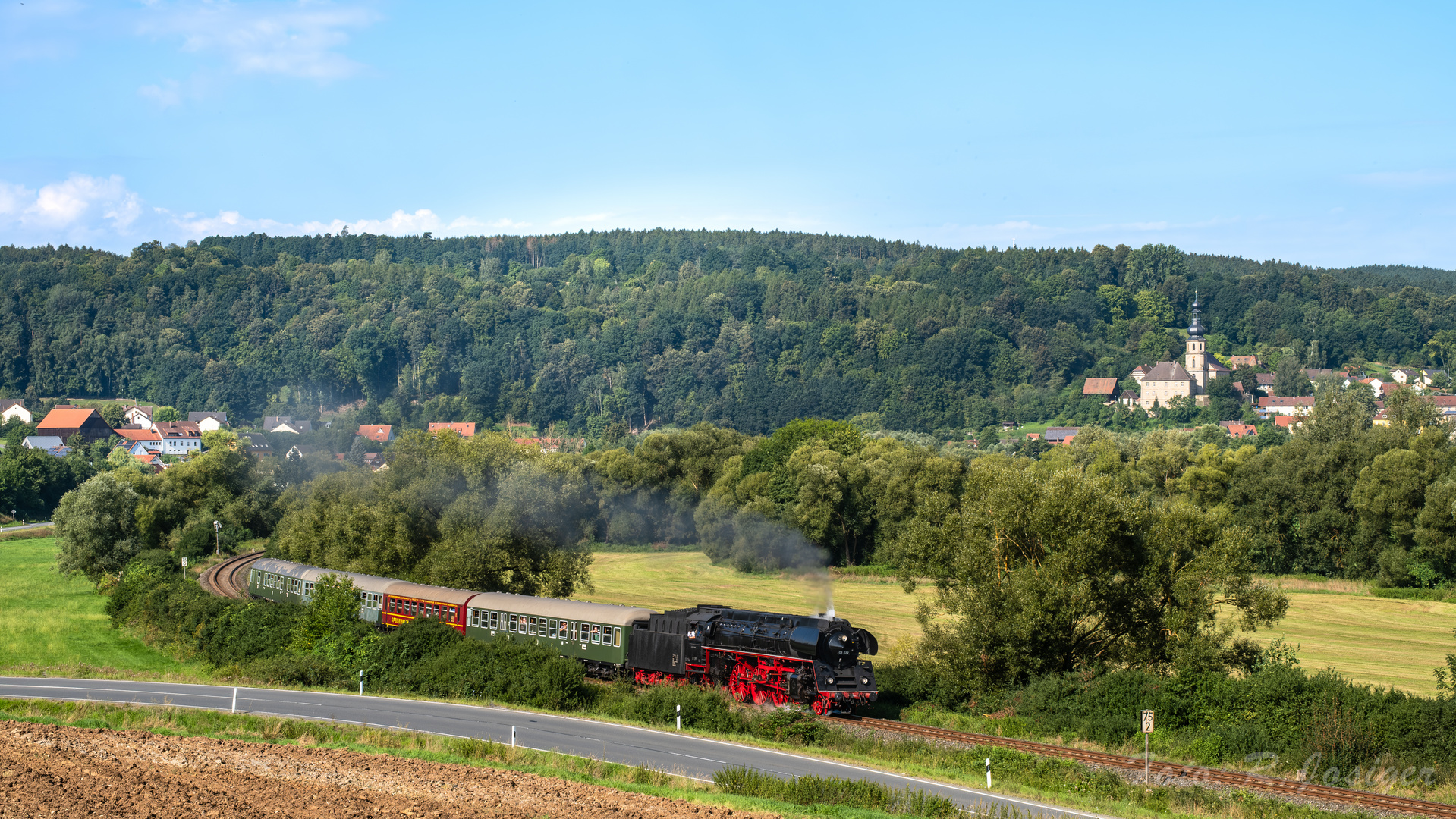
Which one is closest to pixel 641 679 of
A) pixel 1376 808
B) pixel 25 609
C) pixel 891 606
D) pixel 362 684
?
pixel 362 684

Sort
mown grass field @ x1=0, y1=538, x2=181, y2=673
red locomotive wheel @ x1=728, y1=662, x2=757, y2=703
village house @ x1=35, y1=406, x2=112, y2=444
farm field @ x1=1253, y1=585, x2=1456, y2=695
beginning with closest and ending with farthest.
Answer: red locomotive wheel @ x1=728, y1=662, x2=757, y2=703 < farm field @ x1=1253, y1=585, x2=1456, y2=695 < mown grass field @ x1=0, y1=538, x2=181, y2=673 < village house @ x1=35, y1=406, x2=112, y2=444

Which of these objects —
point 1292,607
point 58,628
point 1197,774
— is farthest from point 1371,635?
point 58,628

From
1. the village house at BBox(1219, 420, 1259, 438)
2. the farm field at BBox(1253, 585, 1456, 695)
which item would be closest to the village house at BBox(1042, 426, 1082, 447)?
the village house at BBox(1219, 420, 1259, 438)

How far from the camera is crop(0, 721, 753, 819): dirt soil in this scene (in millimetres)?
19969

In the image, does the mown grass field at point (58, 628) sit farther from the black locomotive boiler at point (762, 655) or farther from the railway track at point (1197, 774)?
the railway track at point (1197, 774)

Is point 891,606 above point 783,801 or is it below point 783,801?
below

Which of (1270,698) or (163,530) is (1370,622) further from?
(163,530)

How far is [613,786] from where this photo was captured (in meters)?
22.9

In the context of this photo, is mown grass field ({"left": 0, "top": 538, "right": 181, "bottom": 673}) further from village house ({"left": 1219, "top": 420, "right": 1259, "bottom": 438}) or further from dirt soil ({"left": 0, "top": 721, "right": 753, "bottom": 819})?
village house ({"left": 1219, "top": 420, "right": 1259, "bottom": 438})

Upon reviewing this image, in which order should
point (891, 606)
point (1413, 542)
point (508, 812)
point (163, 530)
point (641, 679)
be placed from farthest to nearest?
point (163, 530)
point (1413, 542)
point (891, 606)
point (641, 679)
point (508, 812)

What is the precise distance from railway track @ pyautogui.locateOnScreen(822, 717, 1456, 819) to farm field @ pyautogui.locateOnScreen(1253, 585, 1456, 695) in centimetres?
1559

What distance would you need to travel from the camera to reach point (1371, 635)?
55.0 metres

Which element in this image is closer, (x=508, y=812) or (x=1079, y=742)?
(x=508, y=812)

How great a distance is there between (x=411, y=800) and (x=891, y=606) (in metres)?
48.6
